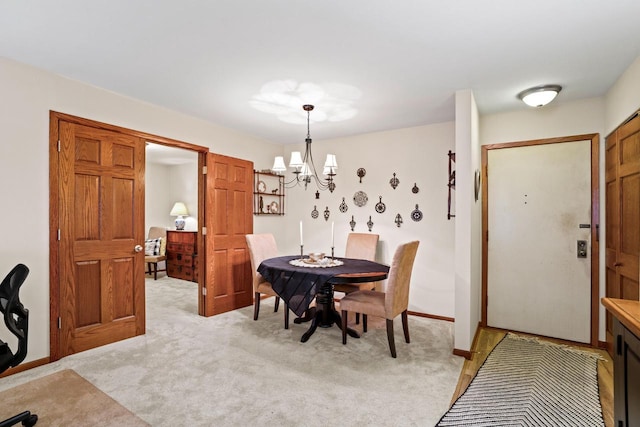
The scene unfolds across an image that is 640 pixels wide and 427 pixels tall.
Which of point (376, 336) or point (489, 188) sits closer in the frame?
point (376, 336)

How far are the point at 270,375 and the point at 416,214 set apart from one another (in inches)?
102

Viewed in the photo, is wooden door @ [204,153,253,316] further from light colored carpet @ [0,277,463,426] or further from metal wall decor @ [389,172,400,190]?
metal wall decor @ [389,172,400,190]

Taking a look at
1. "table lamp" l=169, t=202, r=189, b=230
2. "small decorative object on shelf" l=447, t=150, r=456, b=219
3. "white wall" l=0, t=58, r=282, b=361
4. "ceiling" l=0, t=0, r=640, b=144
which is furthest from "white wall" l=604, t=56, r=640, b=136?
"table lamp" l=169, t=202, r=189, b=230

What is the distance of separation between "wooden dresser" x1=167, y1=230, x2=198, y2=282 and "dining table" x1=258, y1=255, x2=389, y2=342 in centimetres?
300

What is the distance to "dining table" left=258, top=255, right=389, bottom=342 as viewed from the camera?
291 centimetres

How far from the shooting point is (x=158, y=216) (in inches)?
282

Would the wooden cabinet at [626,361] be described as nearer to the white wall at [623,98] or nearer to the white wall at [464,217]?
the white wall at [464,217]

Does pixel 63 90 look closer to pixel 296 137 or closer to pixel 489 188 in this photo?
pixel 296 137

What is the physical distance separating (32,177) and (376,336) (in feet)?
10.8

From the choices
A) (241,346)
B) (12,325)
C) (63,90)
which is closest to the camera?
(12,325)

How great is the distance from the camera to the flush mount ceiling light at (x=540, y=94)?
2801 millimetres

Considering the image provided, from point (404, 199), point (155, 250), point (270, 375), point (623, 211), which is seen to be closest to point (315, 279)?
Answer: point (270, 375)

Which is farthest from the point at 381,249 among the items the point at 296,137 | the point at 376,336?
the point at 296,137

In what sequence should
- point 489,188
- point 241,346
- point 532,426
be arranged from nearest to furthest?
point 532,426, point 241,346, point 489,188
